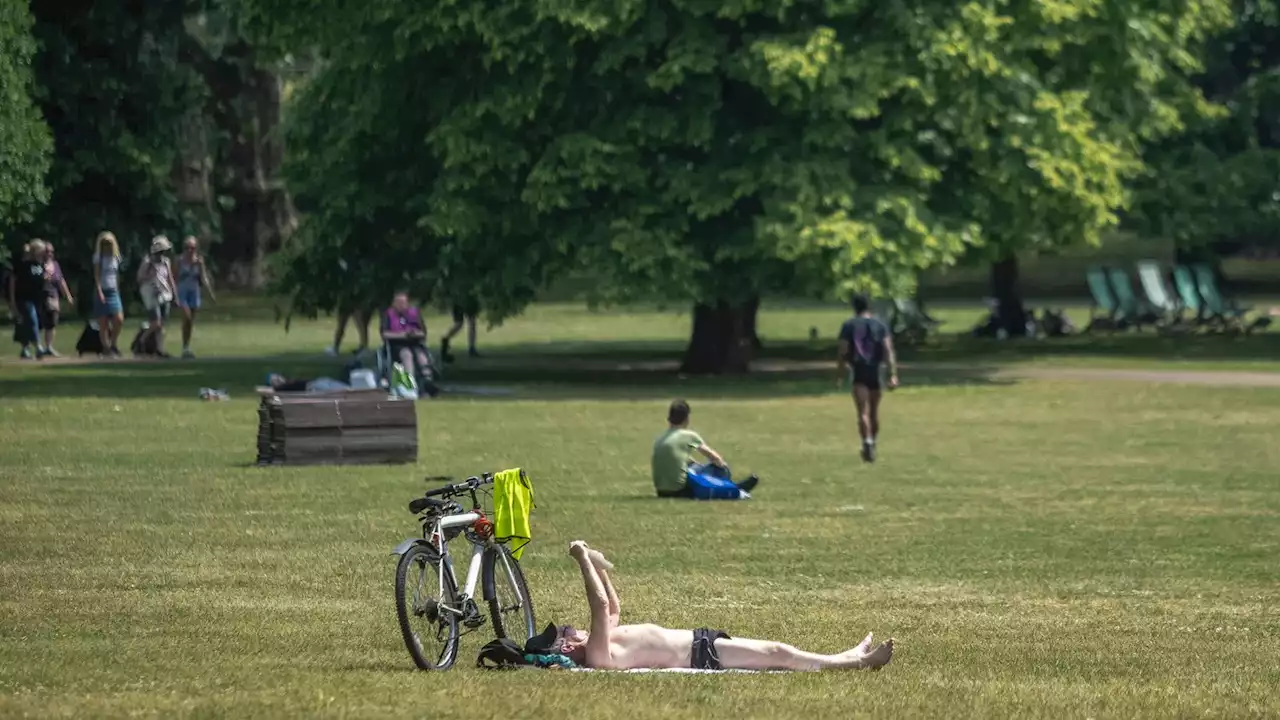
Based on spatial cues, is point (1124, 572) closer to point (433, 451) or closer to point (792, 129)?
point (433, 451)

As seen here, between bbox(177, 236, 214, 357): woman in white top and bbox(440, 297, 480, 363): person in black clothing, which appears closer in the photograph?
bbox(440, 297, 480, 363): person in black clothing

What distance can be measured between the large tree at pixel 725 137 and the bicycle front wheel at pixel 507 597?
2433cm

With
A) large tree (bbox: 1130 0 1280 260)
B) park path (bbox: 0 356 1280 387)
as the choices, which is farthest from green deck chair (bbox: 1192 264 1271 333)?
park path (bbox: 0 356 1280 387)

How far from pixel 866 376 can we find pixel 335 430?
5854mm

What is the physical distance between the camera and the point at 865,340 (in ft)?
90.3

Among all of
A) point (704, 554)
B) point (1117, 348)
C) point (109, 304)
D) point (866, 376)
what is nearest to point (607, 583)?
point (704, 554)

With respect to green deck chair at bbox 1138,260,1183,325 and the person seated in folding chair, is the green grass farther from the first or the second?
green deck chair at bbox 1138,260,1183,325

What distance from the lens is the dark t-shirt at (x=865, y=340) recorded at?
2741 centimetres

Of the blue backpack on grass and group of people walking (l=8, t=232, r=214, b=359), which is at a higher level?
group of people walking (l=8, t=232, r=214, b=359)

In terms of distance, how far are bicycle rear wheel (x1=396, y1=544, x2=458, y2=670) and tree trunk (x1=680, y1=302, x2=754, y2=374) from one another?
29.5m

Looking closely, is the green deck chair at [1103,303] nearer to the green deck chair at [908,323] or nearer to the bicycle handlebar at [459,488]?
the green deck chair at [908,323]

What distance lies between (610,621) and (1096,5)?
3238 centimetres

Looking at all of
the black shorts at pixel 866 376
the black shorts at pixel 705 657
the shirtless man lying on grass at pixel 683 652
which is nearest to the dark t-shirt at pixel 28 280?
the black shorts at pixel 866 376

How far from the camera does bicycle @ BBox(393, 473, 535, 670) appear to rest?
40.3ft
